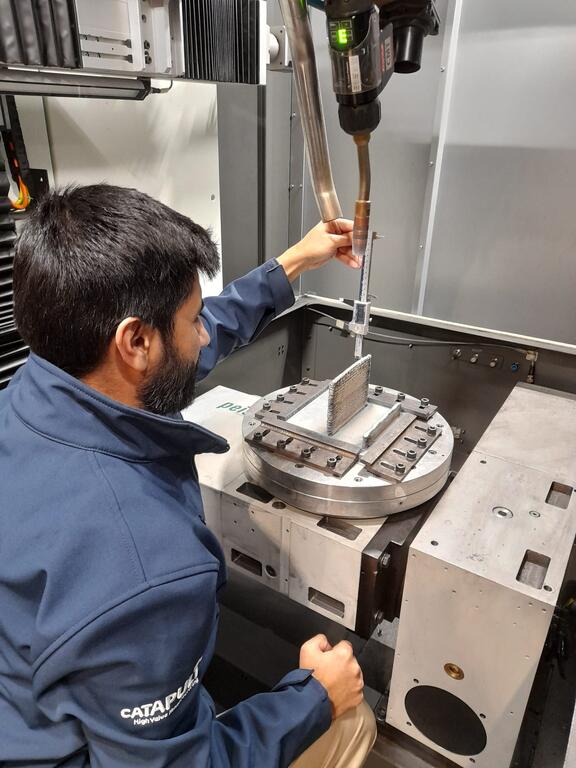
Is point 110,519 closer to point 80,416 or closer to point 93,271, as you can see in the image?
point 80,416

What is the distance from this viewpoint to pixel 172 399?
70cm

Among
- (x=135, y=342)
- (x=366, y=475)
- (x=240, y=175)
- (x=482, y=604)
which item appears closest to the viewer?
(x=135, y=342)

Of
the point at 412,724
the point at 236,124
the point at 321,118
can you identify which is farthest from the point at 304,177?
the point at 412,724

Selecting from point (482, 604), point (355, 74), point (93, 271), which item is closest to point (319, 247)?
point (355, 74)

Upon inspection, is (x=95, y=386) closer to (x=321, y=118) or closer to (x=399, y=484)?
(x=399, y=484)

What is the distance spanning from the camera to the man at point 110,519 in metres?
0.54

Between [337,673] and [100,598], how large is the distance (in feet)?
1.37

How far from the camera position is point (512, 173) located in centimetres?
161

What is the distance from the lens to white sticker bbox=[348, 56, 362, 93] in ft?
2.50

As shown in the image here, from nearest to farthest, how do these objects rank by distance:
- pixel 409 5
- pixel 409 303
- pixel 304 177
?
pixel 409 5, pixel 304 177, pixel 409 303

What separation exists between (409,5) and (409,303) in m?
1.15

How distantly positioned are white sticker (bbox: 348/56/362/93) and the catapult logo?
0.81 metres

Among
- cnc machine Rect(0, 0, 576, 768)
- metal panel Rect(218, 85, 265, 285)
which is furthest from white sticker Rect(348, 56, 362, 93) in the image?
metal panel Rect(218, 85, 265, 285)

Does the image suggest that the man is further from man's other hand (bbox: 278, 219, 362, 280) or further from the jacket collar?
man's other hand (bbox: 278, 219, 362, 280)
